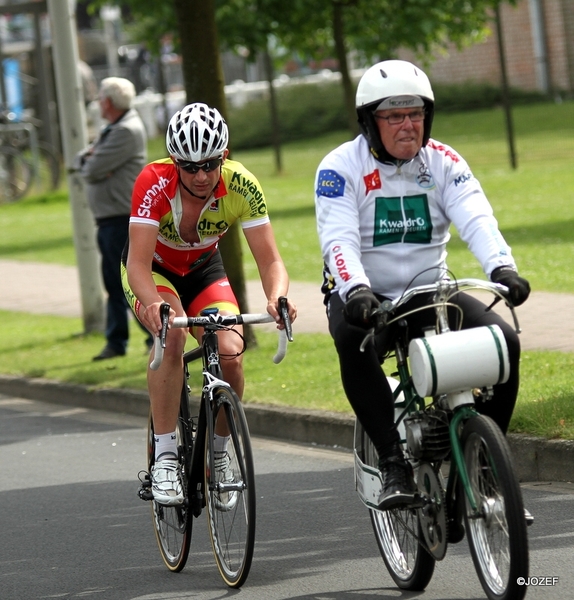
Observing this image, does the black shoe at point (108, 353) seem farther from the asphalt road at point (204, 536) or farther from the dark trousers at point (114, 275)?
the asphalt road at point (204, 536)

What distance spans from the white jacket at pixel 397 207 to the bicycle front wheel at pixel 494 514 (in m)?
0.84

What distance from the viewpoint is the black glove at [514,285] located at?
15.6 ft

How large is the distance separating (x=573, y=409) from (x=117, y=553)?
8.64 feet

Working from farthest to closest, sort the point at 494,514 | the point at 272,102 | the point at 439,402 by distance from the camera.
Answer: the point at 272,102, the point at 439,402, the point at 494,514

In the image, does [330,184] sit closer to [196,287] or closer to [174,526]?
[196,287]

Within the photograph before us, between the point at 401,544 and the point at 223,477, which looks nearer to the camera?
the point at 401,544

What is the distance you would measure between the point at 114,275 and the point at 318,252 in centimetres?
568

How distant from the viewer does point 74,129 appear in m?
12.8

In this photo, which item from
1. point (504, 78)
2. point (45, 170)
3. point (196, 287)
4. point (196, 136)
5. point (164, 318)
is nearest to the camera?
point (164, 318)

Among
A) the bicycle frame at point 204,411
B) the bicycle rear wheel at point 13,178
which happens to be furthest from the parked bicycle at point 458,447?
the bicycle rear wheel at point 13,178

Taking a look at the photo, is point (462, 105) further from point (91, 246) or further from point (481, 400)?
point (481, 400)

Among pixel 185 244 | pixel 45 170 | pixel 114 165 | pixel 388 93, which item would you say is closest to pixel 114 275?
pixel 114 165

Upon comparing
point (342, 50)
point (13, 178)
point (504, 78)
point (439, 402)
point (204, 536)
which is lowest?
point (204, 536)

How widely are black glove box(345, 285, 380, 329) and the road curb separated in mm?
2405
